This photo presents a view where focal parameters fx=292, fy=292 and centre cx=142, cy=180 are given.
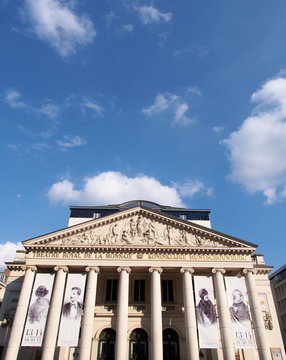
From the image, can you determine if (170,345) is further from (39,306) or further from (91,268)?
(39,306)

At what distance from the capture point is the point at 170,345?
31.3 meters

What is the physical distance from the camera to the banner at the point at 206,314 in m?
26.5

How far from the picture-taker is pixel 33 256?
103ft

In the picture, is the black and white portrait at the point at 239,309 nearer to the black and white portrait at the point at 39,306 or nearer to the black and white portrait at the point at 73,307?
the black and white portrait at the point at 73,307

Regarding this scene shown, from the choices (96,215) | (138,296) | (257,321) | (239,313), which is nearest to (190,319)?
(239,313)

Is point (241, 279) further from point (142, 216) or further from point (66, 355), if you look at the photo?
point (66, 355)

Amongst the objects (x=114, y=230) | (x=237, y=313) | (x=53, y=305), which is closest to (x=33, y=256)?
(x=53, y=305)

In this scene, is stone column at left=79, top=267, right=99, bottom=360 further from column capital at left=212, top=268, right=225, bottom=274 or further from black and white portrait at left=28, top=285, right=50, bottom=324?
column capital at left=212, top=268, right=225, bottom=274

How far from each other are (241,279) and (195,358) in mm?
8783

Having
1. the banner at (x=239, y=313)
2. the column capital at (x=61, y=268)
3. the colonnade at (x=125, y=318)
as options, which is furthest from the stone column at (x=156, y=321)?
the column capital at (x=61, y=268)

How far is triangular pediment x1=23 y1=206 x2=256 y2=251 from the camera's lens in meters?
31.5

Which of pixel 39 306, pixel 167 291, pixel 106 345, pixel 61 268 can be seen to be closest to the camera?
pixel 39 306

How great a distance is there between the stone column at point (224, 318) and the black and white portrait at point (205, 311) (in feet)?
4.29

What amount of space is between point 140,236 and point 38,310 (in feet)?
40.3
